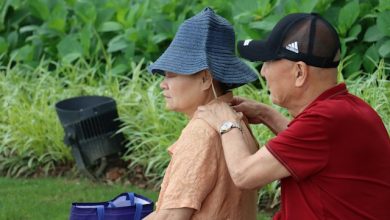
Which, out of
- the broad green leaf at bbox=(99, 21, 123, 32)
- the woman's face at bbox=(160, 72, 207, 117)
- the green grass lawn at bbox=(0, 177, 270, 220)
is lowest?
the green grass lawn at bbox=(0, 177, 270, 220)

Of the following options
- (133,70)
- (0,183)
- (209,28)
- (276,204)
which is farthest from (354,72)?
(209,28)

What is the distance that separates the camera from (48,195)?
6176 millimetres

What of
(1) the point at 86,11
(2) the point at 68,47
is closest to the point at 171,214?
(2) the point at 68,47

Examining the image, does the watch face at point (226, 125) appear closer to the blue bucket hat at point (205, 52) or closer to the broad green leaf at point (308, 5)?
the blue bucket hat at point (205, 52)

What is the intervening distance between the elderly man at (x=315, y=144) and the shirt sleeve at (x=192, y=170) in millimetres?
107

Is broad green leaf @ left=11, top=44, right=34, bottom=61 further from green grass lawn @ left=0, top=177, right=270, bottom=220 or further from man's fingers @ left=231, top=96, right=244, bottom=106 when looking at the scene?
man's fingers @ left=231, top=96, right=244, bottom=106

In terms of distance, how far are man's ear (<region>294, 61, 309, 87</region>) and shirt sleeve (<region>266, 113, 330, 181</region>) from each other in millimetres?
145

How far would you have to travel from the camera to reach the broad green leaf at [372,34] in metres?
6.40

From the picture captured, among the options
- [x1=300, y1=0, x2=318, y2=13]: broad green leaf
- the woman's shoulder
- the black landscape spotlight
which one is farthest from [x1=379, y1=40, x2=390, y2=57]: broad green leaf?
the woman's shoulder

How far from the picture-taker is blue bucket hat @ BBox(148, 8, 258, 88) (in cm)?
330

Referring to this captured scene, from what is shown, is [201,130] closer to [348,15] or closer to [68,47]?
[348,15]

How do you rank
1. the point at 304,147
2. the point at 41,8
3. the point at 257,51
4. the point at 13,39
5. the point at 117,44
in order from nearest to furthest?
the point at 304,147 → the point at 257,51 → the point at 117,44 → the point at 41,8 → the point at 13,39

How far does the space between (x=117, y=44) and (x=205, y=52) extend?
426cm

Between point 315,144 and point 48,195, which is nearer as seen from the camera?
point 315,144
